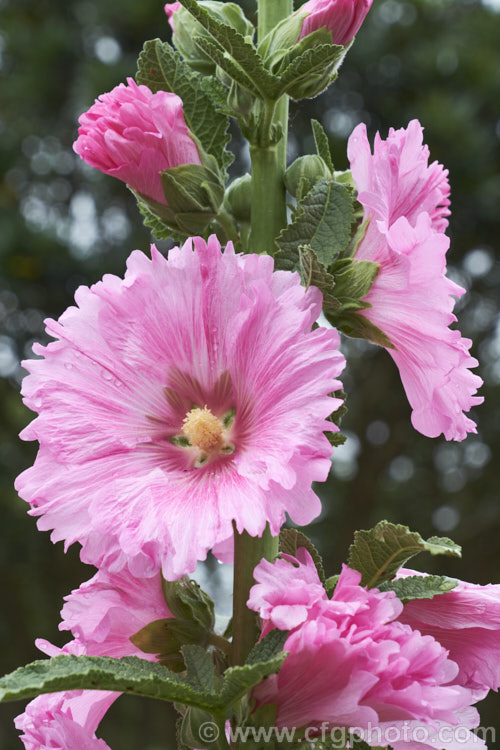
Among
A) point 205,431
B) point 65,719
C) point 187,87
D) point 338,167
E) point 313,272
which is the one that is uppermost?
point 338,167

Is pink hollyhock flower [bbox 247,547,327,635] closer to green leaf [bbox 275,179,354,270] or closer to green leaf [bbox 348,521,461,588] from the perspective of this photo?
green leaf [bbox 348,521,461,588]

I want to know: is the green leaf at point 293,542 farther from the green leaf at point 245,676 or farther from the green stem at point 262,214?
the green leaf at point 245,676

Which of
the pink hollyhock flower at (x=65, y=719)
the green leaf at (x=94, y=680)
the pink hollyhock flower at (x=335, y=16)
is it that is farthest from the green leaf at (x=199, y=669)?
the pink hollyhock flower at (x=335, y=16)

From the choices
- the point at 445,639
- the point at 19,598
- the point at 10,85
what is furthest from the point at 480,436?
the point at 445,639

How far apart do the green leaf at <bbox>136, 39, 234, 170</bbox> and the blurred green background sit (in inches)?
94.9

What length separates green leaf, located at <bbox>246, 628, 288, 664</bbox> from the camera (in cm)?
63

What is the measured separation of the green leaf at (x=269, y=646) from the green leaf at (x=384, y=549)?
126mm

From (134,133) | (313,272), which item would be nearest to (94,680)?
(313,272)

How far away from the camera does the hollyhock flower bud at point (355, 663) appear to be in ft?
2.00

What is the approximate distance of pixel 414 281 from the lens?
27.6 inches

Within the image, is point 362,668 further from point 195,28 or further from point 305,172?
point 195,28

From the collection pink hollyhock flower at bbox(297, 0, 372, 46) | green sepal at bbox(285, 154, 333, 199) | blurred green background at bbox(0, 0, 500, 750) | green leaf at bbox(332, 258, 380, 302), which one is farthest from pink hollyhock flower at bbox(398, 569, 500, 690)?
blurred green background at bbox(0, 0, 500, 750)

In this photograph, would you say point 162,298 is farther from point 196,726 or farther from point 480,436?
point 480,436

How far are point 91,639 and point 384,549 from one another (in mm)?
246
